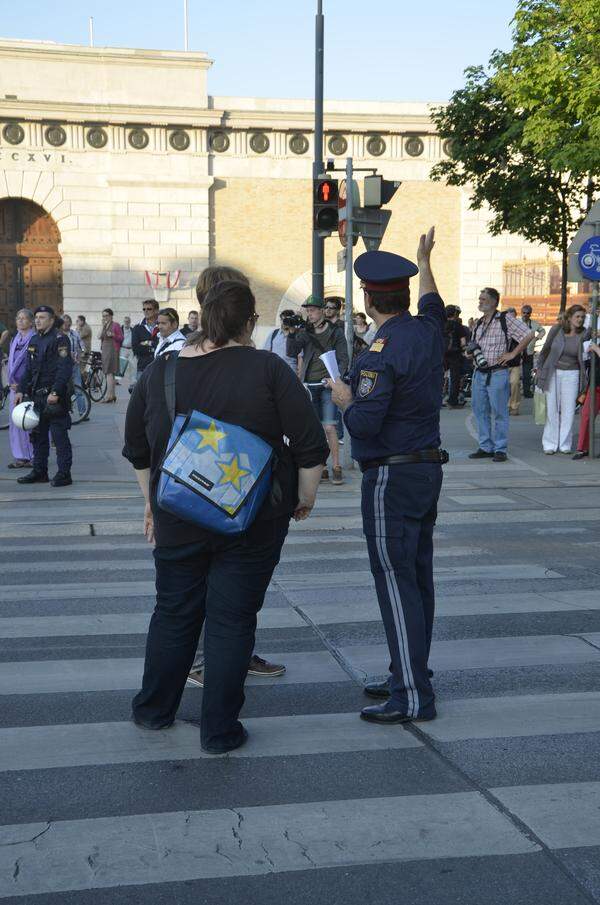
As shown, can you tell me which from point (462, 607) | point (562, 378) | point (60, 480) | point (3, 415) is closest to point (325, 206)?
point (562, 378)

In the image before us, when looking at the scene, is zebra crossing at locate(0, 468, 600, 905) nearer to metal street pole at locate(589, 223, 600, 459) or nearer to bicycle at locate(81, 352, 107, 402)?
metal street pole at locate(589, 223, 600, 459)

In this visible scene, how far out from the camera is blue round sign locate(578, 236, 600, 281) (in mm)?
13531

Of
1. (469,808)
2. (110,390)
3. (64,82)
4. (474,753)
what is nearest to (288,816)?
(469,808)

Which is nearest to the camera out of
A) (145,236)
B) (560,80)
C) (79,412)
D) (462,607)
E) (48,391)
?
(462,607)

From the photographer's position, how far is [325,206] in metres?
15.5

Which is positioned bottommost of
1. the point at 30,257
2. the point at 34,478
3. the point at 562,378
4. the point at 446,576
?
the point at 34,478

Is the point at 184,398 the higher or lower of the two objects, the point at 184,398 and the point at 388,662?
the higher

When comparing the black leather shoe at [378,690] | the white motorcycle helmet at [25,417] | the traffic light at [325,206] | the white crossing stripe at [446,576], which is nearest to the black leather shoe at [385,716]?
the black leather shoe at [378,690]

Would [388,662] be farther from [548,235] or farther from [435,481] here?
[548,235]

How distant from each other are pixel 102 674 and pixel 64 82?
31048mm

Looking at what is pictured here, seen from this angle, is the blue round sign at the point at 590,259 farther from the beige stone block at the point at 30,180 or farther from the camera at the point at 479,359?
the beige stone block at the point at 30,180

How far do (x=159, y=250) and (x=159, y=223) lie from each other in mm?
793

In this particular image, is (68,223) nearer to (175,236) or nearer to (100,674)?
(175,236)

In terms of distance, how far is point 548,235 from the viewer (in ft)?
82.9
